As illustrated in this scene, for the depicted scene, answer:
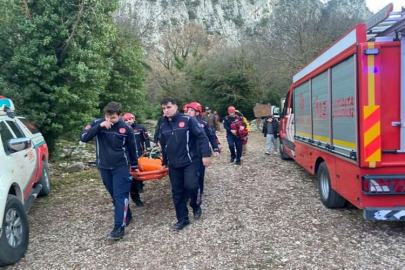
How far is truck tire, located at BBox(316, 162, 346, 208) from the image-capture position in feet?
16.5

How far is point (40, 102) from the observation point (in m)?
10.0

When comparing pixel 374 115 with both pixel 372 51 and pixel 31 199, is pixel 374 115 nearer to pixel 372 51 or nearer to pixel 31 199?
pixel 372 51

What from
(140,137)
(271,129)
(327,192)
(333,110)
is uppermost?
(333,110)

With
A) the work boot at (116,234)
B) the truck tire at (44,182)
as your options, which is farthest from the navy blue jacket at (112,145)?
the truck tire at (44,182)

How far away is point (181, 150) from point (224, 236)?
1341 millimetres

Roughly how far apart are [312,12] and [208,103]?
1382 cm

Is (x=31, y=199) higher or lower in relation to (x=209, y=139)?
lower

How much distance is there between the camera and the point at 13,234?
12.8 feet

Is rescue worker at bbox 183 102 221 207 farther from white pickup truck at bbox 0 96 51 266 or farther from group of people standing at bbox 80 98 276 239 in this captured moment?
white pickup truck at bbox 0 96 51 266

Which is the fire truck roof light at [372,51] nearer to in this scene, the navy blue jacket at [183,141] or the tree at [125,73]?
the navy blue jacket at [183,141]

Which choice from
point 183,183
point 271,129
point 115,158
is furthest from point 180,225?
point 271,129

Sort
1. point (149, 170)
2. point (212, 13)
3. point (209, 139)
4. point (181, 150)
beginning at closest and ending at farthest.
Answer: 1. point (181, 150)
2. point (149, 170)
3. point (209, 139)
4. point (212, 13)

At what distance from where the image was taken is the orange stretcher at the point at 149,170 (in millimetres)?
5281

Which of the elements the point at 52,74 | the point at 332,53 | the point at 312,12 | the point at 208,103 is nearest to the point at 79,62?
the point at 52,74
